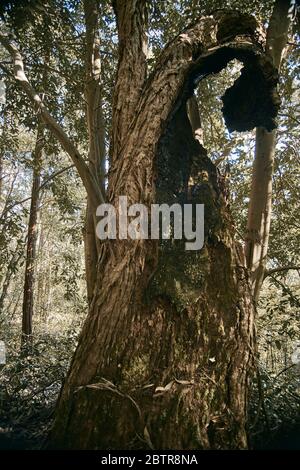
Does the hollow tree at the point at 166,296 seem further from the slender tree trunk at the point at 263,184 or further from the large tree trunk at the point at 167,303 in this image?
the slender tree trunk at the point at 263,184

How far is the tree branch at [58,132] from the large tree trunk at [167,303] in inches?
42.9

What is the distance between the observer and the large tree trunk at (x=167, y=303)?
198 cm

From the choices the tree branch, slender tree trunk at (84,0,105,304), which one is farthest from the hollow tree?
slender tree trunk at (84,0,105,304)

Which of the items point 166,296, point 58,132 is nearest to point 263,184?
point 166,296

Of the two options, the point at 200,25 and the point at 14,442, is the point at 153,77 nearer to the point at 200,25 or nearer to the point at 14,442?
the point at 200,25

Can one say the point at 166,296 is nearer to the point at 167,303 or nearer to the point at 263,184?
the point at 167,303

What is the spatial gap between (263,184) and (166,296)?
194 cm

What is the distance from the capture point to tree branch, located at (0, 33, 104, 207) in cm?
373

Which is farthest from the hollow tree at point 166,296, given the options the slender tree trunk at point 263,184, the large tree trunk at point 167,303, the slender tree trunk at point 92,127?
the slender tree trunk at point 92,127

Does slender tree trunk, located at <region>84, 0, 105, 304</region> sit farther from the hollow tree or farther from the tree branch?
the hollow tree

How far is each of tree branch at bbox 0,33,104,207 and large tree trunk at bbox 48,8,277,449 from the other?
42.9 inches

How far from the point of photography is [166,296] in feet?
7.34

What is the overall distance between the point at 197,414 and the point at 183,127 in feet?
6.35

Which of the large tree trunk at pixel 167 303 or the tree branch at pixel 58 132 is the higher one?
the tree branch at pixel 58 132
